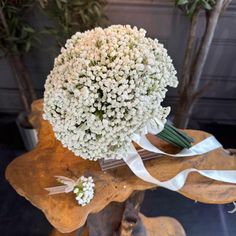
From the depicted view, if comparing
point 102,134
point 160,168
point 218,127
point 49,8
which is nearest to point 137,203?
point 160,168

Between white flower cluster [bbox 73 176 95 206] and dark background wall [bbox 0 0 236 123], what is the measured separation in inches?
39.8

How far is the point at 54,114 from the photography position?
72cm

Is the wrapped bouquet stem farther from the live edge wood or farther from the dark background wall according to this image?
the dark background wall

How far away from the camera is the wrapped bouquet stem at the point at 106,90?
2.17 feet

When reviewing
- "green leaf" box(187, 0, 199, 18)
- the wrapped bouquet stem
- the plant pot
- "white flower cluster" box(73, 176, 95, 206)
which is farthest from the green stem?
the plant pot

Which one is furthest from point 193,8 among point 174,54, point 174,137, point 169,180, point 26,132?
point 26,132

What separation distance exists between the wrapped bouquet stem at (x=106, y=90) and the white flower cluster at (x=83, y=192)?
0.36 feet

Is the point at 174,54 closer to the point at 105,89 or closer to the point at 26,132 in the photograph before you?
the point at 26,132

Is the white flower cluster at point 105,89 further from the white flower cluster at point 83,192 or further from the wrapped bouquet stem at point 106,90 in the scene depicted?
the white flower cluster at point 83,192

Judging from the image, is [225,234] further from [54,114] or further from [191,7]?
[54,114]

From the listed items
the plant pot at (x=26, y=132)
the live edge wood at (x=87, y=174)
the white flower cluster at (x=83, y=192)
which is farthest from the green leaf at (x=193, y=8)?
the plant pot at (x=26, y=132)

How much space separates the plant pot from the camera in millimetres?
1776

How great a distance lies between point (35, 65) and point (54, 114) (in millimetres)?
1281

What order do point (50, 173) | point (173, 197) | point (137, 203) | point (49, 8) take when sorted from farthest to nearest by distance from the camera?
1. point (173, 197)
2. point (49, 8)
3. point (137, 203)
4. point (50, 173)
